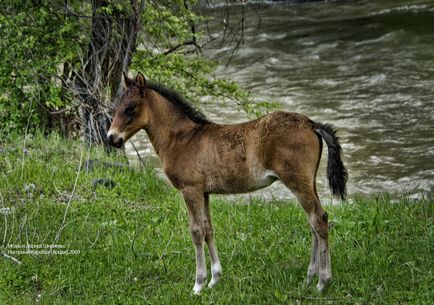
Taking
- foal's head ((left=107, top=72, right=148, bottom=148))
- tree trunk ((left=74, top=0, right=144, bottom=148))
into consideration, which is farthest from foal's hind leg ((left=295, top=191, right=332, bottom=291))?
tree trunk ((left=74, top=0, right=144, bottom=148))

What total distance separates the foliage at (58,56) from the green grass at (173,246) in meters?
1.70

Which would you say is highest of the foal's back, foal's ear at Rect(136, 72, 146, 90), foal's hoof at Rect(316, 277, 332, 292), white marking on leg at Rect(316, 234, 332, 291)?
foal's ear at Rect(136, 72, 146, 90)

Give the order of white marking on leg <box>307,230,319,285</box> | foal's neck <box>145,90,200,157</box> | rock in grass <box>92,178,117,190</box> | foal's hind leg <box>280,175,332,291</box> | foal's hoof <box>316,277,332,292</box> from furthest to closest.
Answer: rock in grass <box>92,178,117,190</box>
foal's neck <box>145,90,200,157</box>
white marking on leg <box>307,230,319,285</box>
foal's hoof <box>316,277,332,292</box>
foal's hind leg <box>280,175,332,291</box>

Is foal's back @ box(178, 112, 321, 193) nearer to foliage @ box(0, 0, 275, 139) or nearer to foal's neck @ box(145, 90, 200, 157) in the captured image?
foal's neck @ box(145, 90, 200, 157)

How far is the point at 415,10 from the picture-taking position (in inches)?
1034

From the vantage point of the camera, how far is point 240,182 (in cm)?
669

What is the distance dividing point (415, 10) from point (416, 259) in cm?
2069

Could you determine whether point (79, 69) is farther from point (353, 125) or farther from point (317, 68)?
point (317, 68)

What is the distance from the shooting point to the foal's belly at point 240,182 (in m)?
6.56

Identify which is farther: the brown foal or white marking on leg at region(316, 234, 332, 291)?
white marking on leg at region(316, 234, 332, 291)

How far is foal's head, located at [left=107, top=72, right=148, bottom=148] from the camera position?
6.92 metres

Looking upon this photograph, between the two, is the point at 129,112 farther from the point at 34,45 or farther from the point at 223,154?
the point at 34,45

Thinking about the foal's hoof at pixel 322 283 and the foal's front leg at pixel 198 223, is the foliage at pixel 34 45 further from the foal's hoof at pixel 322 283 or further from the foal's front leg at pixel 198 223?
the foal's hoof at pixel 322 283

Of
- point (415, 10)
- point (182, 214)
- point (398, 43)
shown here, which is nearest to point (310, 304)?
point (182, 214)
